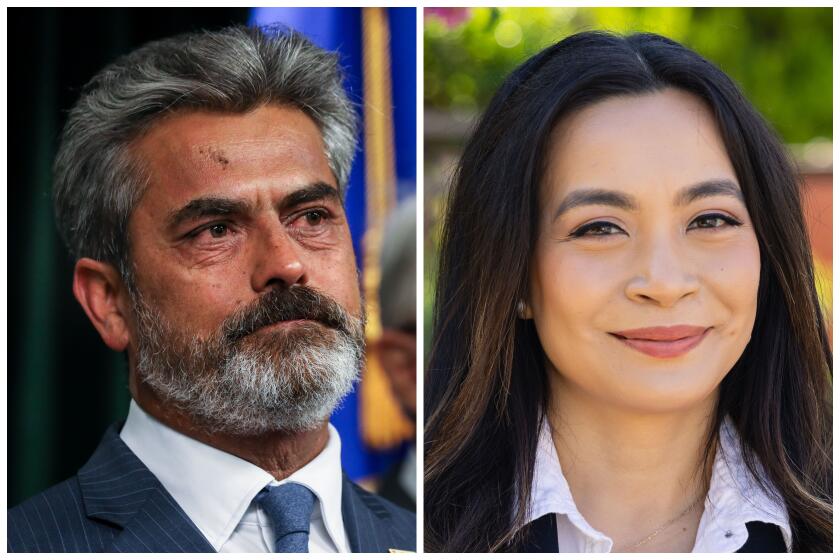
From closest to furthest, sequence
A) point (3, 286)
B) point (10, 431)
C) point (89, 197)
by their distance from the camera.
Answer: point (89, 197)
point (3, 286)
point (10, 431)

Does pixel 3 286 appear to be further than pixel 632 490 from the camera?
Yes

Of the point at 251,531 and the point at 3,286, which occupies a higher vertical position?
the point at 3,286

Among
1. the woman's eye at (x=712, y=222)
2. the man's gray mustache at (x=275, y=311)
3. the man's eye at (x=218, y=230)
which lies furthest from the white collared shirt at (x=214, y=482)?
the woman's eye at (x=712, y=222)

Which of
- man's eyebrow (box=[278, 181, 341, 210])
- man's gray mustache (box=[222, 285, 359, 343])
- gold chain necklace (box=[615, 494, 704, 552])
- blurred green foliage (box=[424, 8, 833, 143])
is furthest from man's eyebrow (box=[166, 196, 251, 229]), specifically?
gold chain necklace (box=[615, 494, 704, 552])

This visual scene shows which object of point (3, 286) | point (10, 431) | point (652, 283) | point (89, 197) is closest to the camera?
point (652, 283)

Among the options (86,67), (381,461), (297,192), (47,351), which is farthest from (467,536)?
(86,67)

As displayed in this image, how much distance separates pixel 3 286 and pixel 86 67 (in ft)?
2.64

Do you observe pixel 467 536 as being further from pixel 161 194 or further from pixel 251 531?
pixel 161 194

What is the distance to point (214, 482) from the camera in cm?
305

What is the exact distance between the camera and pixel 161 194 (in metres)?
3.01

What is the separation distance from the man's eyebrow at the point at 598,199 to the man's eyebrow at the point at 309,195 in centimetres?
71

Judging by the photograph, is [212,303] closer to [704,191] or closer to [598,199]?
[598,199]

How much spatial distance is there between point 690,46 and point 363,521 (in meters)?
1.76

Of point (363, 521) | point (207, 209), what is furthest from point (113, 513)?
point (207, 209)
